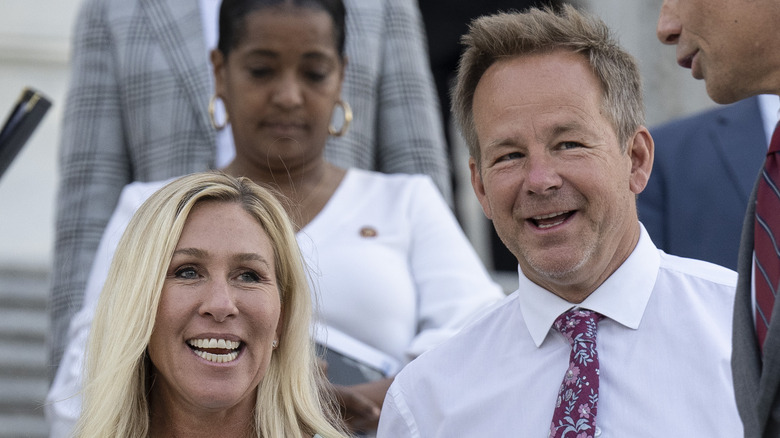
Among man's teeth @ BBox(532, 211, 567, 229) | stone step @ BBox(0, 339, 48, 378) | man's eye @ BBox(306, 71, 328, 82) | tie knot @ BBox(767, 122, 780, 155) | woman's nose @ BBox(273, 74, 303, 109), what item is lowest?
stone step @ BBox(0, 339, 48, 378)

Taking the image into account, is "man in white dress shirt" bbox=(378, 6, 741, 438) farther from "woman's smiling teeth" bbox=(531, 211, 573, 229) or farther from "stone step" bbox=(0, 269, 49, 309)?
"stone step" bbox=(0, 269, 49, 309)

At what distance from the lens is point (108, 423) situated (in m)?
2.85

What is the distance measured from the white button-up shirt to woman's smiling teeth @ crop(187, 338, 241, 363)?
38 centimetres

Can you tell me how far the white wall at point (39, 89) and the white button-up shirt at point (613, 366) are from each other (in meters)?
4.54

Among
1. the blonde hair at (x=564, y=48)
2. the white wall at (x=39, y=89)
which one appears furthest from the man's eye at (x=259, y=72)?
the white wall at (x=39, y=89)

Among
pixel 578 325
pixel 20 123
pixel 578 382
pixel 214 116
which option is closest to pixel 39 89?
pixel 214 116

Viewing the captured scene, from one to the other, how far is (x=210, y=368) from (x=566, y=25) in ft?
3.77

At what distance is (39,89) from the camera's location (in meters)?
7.29

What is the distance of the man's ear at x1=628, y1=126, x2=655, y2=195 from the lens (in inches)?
111

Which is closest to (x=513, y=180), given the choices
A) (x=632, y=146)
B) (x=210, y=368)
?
(x=632, y=146)

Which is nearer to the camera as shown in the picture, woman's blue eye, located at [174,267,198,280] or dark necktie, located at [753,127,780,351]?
dark necktie, located at [753,127,780,351]

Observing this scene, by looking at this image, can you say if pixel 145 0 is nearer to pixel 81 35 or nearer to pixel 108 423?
pixel 81 35

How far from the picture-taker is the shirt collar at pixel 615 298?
2674 mm

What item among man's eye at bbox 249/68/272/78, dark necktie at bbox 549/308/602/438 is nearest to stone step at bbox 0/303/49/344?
man's eye at bbox 249/68/272/78
